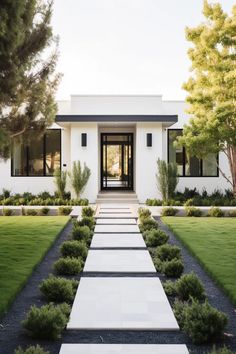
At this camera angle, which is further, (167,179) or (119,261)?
(167,179)

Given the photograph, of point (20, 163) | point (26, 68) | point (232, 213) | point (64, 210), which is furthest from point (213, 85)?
point (26, 68)

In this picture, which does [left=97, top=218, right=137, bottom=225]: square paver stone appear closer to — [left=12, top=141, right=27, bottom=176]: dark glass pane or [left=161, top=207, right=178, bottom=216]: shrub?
[left=161, top=207, right=178, bottom=216]: shrub

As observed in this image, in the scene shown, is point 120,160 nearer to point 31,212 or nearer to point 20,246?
point 31,212

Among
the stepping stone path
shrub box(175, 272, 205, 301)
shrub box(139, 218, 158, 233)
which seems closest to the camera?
the stepping stone path

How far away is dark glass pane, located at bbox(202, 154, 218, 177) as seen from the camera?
20.0m

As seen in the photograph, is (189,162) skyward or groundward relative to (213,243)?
skyward

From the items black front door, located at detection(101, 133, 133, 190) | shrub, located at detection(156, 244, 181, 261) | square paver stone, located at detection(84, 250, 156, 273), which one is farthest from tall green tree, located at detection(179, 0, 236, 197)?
shrub, located at detection(156, 244, 181, 261)

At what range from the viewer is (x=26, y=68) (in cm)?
823

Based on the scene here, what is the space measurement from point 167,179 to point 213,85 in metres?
4.01

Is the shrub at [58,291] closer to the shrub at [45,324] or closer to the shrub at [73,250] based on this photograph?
the shrub at [45,324]

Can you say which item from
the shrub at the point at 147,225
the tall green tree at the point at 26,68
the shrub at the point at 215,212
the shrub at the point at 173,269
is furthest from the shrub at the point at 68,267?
the shrub at the point at 215,212

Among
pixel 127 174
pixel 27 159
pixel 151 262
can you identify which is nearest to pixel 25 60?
pixel 151 262

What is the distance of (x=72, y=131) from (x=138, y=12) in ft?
17.9

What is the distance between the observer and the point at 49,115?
9711 mm
